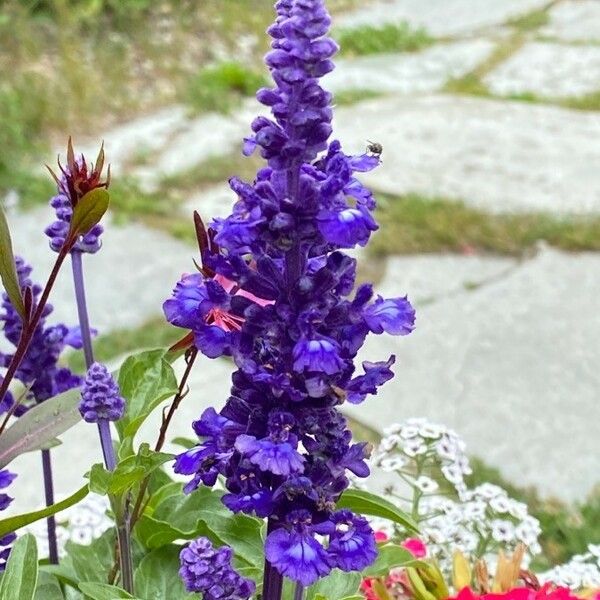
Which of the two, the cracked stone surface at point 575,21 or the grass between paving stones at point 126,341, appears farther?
the cracked stone surface at point 575,21

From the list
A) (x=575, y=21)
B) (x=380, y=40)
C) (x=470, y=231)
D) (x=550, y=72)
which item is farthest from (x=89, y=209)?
(x=575, y=21)

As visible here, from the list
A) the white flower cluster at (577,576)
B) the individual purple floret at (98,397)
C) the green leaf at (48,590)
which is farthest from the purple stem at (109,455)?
the white flower cluster at (577,576)

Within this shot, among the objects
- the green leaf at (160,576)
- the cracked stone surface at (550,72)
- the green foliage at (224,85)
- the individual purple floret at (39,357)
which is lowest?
the green leaf at (160,576)

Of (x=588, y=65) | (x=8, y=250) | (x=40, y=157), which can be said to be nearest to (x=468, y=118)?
(x=588, y=65)

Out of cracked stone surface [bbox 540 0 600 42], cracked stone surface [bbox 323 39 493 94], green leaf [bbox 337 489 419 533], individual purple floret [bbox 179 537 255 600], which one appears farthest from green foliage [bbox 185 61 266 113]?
individual purple floret [bbox 179 537 255 600]

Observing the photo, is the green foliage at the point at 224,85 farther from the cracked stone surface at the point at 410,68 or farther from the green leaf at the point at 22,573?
the green leaf at the point at 22,573

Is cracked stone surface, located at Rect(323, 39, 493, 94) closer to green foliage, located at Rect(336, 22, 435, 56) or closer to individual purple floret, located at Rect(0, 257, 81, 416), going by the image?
green foliage, located at Rect(336, 22, 435, 56)

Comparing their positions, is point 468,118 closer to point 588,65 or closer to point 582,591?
point 588,65
